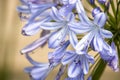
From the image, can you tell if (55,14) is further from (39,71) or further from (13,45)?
(13,45)

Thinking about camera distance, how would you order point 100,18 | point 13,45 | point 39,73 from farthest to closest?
point 13,45, point 39,73, point 100,18

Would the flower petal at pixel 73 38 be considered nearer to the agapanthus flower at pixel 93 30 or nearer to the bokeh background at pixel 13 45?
the agapanthus flower at pixel 93 30

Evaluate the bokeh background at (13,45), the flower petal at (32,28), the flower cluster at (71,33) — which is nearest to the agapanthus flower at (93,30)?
the flower cluster at (71,33)

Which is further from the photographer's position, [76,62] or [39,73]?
[39,73]

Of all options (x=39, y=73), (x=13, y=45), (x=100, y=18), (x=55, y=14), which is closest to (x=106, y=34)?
(x=100, y=18)

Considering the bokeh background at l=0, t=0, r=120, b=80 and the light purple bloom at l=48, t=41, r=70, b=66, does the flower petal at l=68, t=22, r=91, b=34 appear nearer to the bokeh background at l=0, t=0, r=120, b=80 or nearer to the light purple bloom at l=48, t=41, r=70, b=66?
the light purple bloom at l=48, t=41, r=70, b=66

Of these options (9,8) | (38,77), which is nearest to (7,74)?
(9,8)

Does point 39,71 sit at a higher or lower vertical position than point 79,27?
lower
